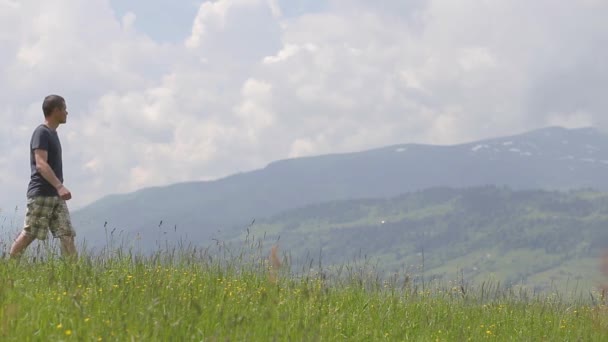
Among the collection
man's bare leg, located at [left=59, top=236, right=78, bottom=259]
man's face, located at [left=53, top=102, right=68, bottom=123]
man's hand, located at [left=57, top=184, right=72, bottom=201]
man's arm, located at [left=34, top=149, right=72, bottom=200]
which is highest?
man's face, located at [left=53, top=102, right=68, bottom=123]

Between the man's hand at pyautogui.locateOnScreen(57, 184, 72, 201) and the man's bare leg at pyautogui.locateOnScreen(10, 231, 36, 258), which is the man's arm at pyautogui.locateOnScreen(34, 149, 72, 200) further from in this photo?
the man's bare leg at pyautogui.locateOnScreen(10, 231, 36, 258)

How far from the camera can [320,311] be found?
6523mm

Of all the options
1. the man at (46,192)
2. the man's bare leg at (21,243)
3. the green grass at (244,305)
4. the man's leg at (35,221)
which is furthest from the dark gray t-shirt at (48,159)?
the green grass at (244,305)

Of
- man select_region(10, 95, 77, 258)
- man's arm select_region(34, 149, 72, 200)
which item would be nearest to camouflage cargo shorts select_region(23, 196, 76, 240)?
man select_region(10, 95, 77, 258)

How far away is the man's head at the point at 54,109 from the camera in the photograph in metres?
8.57

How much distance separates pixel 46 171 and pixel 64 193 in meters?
0.41

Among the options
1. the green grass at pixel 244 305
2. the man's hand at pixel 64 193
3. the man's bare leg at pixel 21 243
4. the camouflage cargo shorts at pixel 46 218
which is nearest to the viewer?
the green grass at pixel 244 305

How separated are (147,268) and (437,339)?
3288 mm

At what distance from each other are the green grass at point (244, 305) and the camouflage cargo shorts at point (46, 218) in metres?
0.39

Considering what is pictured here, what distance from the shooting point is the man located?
8.52 m

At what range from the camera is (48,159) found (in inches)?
341

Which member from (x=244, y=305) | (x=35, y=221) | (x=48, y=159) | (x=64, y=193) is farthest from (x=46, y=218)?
(x=244, y=305)

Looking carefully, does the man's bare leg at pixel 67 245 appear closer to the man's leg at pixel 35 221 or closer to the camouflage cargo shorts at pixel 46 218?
the camouflage cargo shorts at pixel 46 218

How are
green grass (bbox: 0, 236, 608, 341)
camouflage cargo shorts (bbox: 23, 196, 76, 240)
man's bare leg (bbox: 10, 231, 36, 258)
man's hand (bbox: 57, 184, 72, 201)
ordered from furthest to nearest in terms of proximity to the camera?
camouflage cargo shorts (bbox: 23, 196, 76, 240) → man's bare leg (bbox: 10, 231, 36, 258) → man's hand (bbox: 57, 184, 72, 201) → green grass (bbox: 0, 236, 608, 341)
